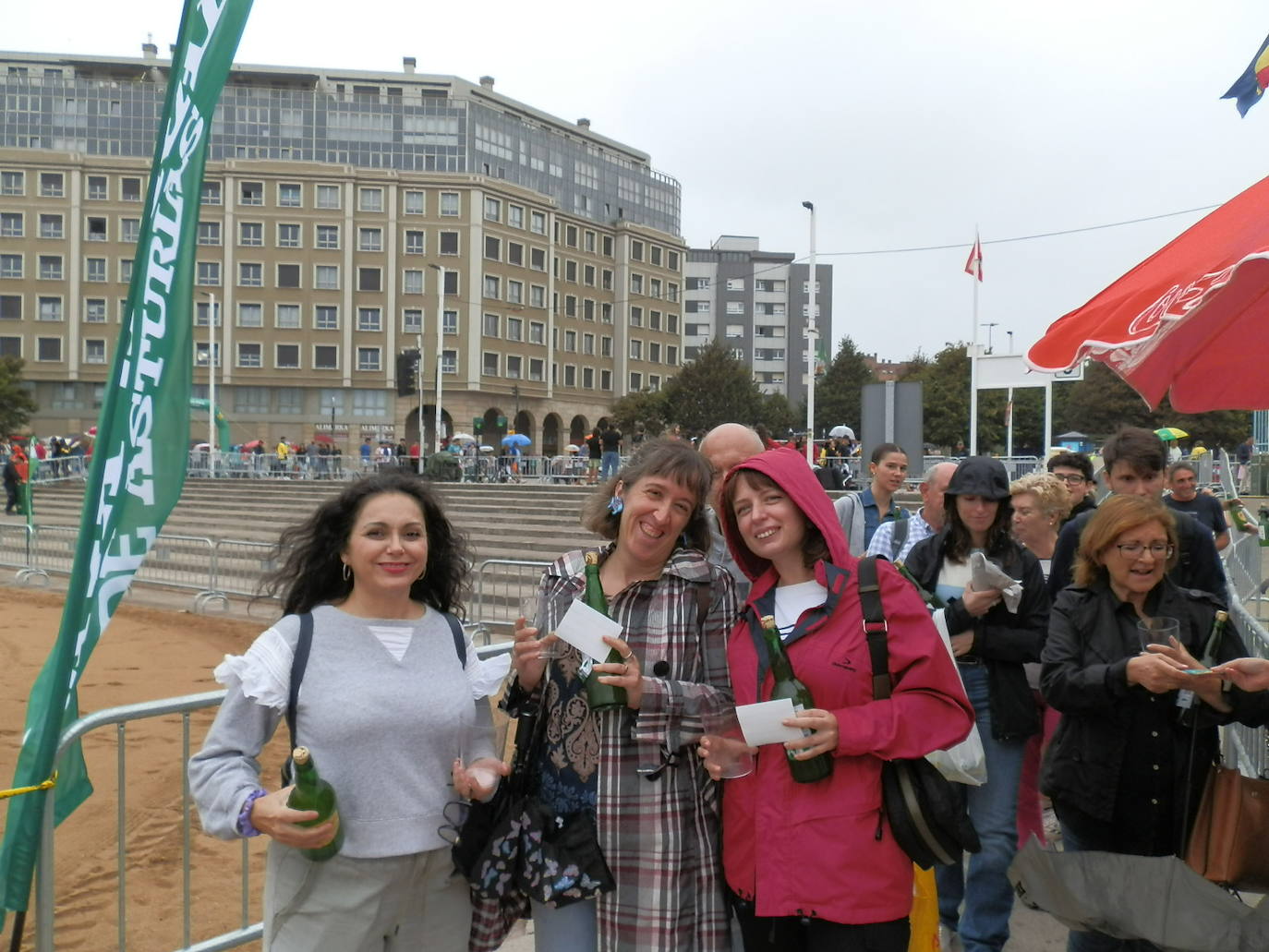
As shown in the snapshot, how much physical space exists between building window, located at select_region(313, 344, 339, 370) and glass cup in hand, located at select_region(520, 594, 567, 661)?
66291 mm

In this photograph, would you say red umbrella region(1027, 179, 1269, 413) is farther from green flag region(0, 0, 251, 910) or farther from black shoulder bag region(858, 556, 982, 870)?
green flag region(0, 0, 251, 910)

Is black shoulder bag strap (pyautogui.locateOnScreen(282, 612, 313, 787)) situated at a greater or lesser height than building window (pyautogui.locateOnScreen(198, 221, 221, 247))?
lesser

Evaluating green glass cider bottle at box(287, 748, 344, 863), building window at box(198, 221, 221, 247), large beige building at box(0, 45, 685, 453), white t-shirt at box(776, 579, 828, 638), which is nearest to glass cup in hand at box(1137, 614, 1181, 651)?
white t-shirt at box(776, 579, 828, 638)

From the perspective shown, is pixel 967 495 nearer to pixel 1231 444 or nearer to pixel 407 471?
pixel 407 471

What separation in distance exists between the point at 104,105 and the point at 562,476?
5552 centimetres

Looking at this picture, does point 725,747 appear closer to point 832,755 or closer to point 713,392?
point 832,755

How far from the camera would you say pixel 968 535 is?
4.09 m

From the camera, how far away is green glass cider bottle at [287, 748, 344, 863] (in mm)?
2287

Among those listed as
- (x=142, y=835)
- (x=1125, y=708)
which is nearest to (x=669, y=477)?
(x=1125, y=708)

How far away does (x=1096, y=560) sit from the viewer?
11.1 feet

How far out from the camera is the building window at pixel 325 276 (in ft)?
217

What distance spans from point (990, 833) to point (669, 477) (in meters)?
2.09

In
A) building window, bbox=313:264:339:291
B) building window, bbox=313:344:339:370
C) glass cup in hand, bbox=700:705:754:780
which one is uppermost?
building window, bbox=313:264:339:291

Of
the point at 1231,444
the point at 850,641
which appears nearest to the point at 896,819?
the point at 850,641
